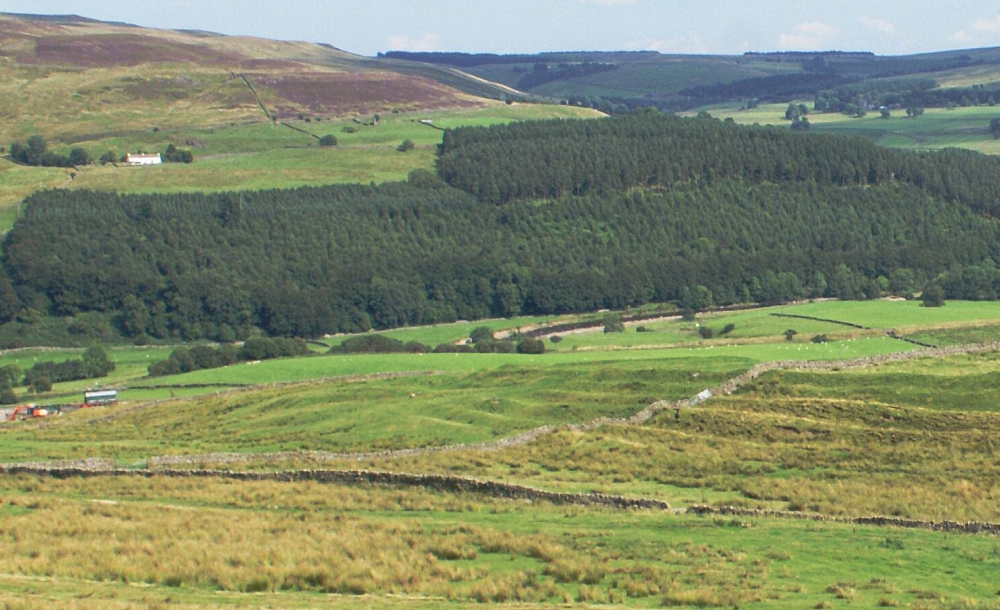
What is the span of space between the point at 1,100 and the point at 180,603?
187513 millimetres

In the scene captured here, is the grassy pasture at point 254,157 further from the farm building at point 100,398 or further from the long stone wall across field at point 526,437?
the long stone wall across field at point 526,437

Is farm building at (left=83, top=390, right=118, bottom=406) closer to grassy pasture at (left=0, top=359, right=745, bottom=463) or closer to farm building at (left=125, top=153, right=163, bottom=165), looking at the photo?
grassy pasture at (left=0, top=359, right=745, bottom=463)

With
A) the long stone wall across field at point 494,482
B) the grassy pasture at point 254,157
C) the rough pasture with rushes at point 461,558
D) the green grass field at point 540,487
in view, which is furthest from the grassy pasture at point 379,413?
A: the grassy pasture at point 254,157

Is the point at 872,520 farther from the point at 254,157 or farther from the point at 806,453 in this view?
the point at 254,157

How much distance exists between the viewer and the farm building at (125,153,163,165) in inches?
6412

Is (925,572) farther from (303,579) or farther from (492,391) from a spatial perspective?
(492,391)

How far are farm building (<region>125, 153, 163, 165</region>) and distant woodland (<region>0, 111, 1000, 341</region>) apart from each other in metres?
23.8

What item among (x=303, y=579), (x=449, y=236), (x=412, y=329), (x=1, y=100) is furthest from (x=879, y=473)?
(x=1, y=100)

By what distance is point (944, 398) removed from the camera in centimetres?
5262

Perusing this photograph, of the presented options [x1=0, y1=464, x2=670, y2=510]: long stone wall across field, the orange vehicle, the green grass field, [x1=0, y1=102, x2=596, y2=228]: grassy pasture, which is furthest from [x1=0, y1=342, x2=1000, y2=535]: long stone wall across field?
[x1=0, y1=102, x2=596, y2=228]: grassy pasture

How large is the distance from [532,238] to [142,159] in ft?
171

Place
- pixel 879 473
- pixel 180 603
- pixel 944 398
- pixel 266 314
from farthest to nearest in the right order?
pixel 266 314
pixel 944 398
pixel 879 473
pixel 180 603

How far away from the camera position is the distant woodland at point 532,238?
120 metres

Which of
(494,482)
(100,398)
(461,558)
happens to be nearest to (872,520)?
(461,558)
